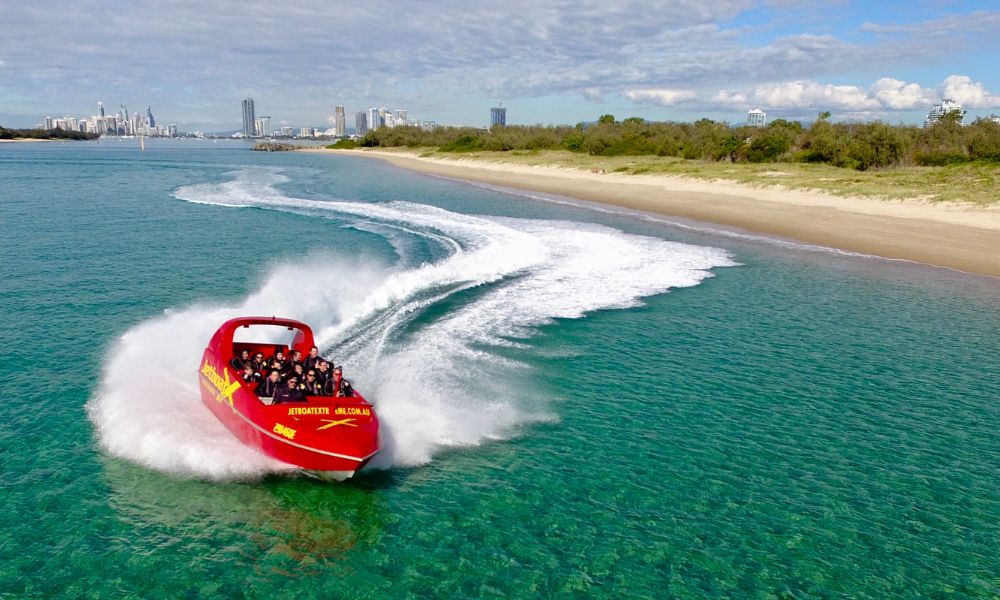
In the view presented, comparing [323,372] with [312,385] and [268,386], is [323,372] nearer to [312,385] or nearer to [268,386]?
[312,385]

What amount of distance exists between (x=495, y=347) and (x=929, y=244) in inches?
1090

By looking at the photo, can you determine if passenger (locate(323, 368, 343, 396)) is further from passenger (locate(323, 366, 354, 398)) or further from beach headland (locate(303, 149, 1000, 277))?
beach headland (locate(303, 149, 1000, 277))

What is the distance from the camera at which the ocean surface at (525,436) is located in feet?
33.4

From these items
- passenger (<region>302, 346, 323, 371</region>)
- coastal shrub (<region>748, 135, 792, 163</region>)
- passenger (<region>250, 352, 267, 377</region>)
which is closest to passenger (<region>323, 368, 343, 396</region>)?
passenger (<region>302, 346, 323, 371</region>)

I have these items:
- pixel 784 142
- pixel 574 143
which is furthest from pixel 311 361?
pixel 574 143

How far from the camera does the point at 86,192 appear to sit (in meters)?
56.7

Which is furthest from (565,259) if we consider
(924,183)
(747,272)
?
(924,183)

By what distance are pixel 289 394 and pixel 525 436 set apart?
16.4 feet

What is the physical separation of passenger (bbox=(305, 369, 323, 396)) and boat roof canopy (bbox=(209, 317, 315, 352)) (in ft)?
6.66

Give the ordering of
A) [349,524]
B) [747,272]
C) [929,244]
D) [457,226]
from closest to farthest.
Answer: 1. [349,524]
2. [747,272]
3. [929,244]
4. [457,226]

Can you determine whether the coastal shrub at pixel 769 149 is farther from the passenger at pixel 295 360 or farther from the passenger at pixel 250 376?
the passenger at pixel 250 376

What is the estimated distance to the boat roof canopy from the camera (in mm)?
14453

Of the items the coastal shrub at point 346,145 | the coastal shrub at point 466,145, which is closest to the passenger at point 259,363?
the coastal shrub at point 466,145

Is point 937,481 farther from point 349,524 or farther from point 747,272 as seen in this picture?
point 747,272
